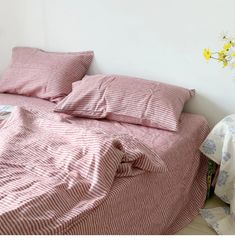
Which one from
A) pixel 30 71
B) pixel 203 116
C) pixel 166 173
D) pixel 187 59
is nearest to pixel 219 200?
pixel 203 116

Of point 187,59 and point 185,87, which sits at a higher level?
point 187,59

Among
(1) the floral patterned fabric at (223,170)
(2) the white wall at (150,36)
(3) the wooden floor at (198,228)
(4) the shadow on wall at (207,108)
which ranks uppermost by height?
(2) the white wall at (150,36)

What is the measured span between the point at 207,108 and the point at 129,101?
0.53 metres

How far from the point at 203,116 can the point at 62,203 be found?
1316mm

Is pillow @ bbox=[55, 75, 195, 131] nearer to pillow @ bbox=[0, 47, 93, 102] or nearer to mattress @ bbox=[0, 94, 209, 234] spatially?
mattress @ bbox=[0, 94, 209, 234]

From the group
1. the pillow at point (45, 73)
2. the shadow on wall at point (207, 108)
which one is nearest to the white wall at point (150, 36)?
the shadow on wall at point (207, 108)

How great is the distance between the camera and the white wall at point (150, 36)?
207 cm

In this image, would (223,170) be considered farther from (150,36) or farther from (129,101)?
(150,36)

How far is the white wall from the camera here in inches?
81.4

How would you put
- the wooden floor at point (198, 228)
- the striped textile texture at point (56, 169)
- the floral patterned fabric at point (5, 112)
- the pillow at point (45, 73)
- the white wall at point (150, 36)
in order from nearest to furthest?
the striped textile texture at point (56, 169), the wooden floor at point (198, 228), the floral patterned fabric at point (5, 112), the white wall at point (150, 36), the pillow at point (45, 73)

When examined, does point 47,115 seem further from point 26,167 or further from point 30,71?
point 30,71

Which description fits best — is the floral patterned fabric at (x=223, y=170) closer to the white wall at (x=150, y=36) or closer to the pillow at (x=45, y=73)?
the white wall at (x=150, y=36)

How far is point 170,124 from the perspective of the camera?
6.22 ft

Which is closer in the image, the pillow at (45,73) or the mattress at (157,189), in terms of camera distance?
the mattress at (157,189)
